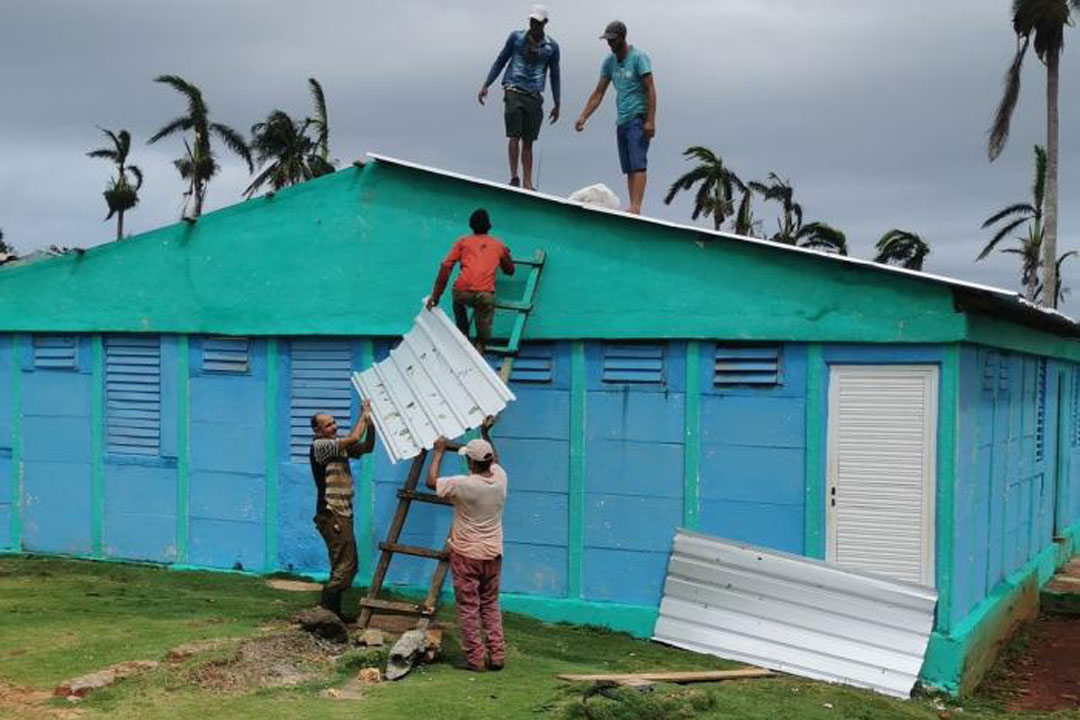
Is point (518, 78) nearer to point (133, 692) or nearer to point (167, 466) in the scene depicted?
point (167, 466)

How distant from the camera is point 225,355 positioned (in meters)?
11.9

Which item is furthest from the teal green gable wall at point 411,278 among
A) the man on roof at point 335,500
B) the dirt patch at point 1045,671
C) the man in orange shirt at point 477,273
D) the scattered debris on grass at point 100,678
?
the scattered debris on grass at point 100,678

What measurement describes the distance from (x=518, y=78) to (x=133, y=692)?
284 inches

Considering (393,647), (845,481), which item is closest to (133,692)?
(393,647)

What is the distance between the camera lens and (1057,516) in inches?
612

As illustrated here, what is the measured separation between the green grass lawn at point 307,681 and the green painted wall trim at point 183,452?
0.86 meters

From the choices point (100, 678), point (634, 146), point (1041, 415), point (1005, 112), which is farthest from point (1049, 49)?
point (100, 678)

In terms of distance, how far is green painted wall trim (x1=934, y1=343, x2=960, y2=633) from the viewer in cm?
919

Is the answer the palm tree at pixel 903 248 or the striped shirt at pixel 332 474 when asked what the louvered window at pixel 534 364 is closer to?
the striped shirt at pixel 332 474

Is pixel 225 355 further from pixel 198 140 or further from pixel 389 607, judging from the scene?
pixel 198 140

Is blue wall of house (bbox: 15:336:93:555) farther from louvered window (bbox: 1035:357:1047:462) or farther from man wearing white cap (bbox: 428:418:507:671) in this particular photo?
louvered window (bbox: 1035:357:1047:462)

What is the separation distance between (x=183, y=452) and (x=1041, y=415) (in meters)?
9.93

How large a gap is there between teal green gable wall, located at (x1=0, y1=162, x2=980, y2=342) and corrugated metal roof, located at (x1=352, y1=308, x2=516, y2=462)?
1.20 m

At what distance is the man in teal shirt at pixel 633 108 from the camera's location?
11547 mm
